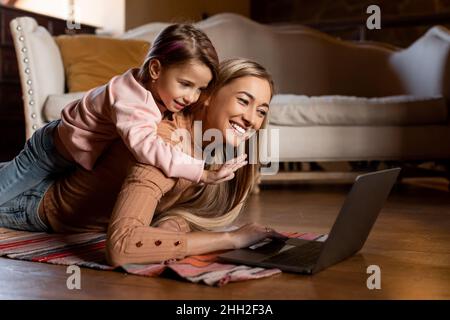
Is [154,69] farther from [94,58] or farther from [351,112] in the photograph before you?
[94,58]

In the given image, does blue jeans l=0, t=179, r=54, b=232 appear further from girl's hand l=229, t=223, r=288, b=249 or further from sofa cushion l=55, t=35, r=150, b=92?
sofa cushion l=55, t=35, r=150, b=92

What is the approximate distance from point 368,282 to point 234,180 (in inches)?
18.5

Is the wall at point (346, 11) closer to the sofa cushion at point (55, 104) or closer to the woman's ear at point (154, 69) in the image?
the sofa cushion at point (55, 104)

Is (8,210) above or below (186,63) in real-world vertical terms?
below

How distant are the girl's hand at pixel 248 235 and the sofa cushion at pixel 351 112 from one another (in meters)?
1.55

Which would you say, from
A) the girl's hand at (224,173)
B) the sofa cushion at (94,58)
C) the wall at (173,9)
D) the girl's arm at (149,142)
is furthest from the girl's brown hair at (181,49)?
the wall at (173,9)

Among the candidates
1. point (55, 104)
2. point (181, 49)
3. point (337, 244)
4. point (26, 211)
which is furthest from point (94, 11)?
point (337, 244)

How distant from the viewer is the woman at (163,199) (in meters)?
1.24

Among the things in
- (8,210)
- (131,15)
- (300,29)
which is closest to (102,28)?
(131,15)

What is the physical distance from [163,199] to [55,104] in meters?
1.46

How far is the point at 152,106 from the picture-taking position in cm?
133

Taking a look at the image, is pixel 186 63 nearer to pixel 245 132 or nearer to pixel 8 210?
pixel 245 132

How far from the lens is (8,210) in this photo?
168 centimetres

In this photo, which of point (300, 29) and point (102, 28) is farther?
point (102, 28)
